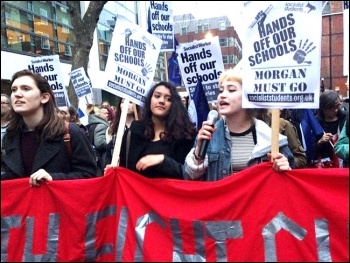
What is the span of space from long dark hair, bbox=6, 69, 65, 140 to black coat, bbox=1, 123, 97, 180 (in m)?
0.05

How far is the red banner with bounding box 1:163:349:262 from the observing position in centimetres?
274

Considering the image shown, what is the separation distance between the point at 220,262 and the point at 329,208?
0.74 m

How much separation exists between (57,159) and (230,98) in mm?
1309

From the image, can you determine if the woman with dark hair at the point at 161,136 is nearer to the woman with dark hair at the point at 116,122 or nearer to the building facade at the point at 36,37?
the woman with dark hair at the point at 116,122

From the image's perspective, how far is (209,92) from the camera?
5.35m

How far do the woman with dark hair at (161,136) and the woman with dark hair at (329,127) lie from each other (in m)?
2.35

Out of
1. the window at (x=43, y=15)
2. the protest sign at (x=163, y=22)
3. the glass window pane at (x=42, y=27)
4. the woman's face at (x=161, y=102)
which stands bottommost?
the woman's face at (x=161, y=102)

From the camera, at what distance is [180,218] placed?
294 centimetres

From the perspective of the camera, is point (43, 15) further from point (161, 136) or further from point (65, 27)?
point (161, 136)

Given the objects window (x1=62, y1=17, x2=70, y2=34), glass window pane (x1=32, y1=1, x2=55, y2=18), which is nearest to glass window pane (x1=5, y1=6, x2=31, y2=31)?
glass window pane (x1=32, y1=1, x2=55, y2=18)

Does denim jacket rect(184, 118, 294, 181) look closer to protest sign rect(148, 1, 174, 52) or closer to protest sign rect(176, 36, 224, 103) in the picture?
protest sign rect(176, 36, 224, 103)

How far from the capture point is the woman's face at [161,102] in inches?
139

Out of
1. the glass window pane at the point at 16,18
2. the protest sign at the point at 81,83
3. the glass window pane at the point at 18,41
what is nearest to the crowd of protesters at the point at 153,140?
the protest sign at the point at 81,83

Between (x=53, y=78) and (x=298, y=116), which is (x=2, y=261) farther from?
(x=298, y=116)
